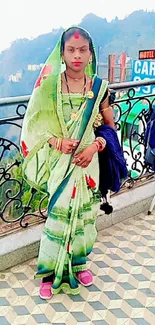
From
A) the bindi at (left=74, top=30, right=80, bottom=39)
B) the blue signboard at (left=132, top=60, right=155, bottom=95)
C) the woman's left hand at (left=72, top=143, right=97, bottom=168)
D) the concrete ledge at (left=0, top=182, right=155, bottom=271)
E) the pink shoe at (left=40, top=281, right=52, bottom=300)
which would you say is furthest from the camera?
the blue signboard at (left=132, top=60, right=155, bottom=95)

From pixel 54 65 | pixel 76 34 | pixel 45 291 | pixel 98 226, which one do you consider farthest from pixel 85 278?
pixel 76 34

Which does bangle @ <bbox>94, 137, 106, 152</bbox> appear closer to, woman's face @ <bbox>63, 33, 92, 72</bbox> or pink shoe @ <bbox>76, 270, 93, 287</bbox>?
woman's face @ <bbox>63, 33, 92, 72</bbox>

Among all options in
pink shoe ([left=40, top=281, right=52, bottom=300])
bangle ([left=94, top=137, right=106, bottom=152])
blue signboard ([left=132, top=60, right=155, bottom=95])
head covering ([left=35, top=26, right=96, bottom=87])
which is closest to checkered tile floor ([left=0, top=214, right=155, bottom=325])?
pink shoe ([left=40, top=281, right=52, bottom=300])

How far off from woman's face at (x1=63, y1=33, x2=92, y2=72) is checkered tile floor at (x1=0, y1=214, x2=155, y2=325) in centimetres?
110

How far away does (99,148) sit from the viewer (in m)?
1.72

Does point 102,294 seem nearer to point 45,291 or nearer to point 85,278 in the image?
point 85,278

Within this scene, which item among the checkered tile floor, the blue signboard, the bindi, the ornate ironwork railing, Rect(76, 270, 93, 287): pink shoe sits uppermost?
the bindi

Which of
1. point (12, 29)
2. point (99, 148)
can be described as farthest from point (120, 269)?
point (12, 29)

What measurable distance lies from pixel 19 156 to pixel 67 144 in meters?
0.51

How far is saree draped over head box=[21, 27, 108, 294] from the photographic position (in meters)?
1.60

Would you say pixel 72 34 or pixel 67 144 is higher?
pixel 72 34

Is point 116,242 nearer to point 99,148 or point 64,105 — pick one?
point 99,148

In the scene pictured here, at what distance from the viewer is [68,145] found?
5.29ft

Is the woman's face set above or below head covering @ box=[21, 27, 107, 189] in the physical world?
above
